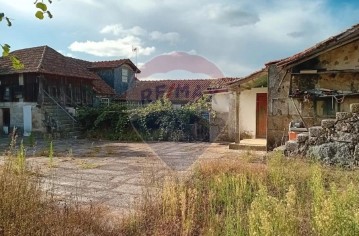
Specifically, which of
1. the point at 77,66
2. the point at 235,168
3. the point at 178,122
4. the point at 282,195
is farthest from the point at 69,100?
the point at 282,195

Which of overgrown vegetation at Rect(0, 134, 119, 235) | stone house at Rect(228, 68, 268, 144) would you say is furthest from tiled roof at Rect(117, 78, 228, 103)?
overgrown vegetation at Rect(0, 134, 119, 235)

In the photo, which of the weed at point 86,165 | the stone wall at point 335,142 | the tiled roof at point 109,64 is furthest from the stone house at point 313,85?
the tiled roof at point 109,64

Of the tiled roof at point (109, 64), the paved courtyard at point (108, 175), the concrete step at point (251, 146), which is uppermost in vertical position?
the tiled roof at point (109, 64)

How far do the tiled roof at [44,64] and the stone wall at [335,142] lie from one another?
55.9 feet

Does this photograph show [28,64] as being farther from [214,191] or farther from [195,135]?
[214,191]

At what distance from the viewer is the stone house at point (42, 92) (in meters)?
20.2

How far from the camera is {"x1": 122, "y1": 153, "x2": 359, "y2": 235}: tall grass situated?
2754 millimetres

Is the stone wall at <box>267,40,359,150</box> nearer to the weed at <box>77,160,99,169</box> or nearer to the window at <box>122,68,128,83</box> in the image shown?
the weed at <box>77,160,99,169</box>

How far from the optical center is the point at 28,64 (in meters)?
21.1

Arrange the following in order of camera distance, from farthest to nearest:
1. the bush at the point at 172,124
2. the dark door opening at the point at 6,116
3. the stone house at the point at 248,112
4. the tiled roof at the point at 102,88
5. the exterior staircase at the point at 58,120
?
the tiled roof at the point at 102,88 < the dark door opening at the point at 6,116 < the exterior staircase at the point at 58,120 < the bush at the point at 172,124 < the stone house at the point at 248,112

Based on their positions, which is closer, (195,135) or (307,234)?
(307,234)

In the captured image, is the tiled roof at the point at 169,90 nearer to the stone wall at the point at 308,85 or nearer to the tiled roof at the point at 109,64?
the tiled roof at the point at 109,64

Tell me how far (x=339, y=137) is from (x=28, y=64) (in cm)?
1976

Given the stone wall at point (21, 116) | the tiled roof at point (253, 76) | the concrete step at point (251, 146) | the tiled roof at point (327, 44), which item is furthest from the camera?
the stone wall at point (21, 116)
